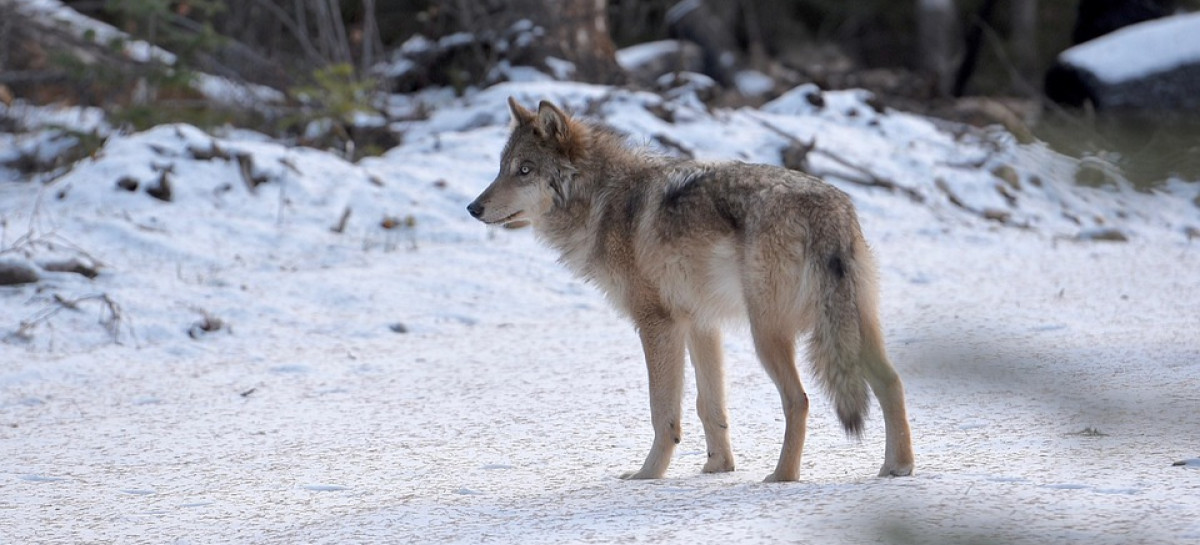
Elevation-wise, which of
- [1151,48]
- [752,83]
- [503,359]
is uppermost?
[1151,48]

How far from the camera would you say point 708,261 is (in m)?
4.68

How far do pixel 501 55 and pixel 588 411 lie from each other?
10539 mm

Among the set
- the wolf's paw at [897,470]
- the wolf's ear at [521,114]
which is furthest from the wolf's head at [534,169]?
the wolf's paw at [897,470]

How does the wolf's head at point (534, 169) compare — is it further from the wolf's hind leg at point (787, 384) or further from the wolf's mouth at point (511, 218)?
the wolf's hind leg at point (787, 384)

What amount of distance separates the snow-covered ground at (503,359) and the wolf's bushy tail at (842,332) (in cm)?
29

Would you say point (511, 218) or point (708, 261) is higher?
point (708, 261)

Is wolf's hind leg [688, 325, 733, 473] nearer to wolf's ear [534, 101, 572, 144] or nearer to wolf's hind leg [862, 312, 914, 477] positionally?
wolf's hind leg [862, 312, 914, 477]

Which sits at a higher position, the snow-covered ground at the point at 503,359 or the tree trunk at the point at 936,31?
the tree trunk at the point at 936,31

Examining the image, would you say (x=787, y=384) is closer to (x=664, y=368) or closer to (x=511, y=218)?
(x=664, y=368)

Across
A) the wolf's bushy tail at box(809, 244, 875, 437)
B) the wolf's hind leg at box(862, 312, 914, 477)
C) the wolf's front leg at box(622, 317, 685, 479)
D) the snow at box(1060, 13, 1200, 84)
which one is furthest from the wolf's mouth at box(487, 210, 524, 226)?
the snow at box(1060, 13, 1200, 84)

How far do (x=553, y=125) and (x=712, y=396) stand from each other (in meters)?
1.44

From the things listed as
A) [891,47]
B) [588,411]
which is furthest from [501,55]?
[891,47]

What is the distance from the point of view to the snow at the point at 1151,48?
2615 mm

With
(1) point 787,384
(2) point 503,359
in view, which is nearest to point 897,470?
(1) point 787,384
